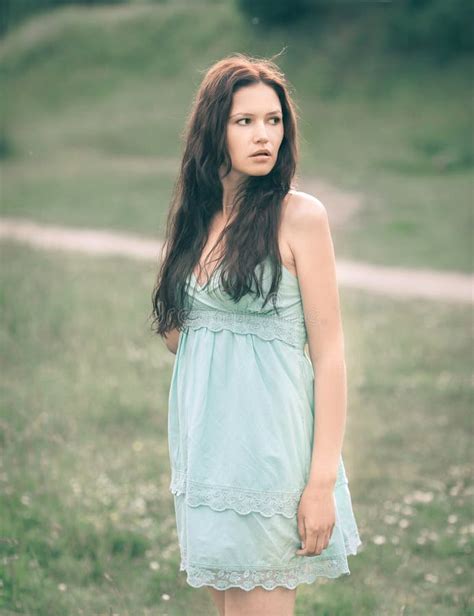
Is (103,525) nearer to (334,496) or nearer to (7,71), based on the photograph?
(334,496)

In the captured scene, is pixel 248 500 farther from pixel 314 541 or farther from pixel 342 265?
pixel 342 265

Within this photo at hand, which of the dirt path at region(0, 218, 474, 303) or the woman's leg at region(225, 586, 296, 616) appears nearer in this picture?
the woman's leg at region(225, 586, 296, 616)

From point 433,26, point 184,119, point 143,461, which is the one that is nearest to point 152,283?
point 143,461

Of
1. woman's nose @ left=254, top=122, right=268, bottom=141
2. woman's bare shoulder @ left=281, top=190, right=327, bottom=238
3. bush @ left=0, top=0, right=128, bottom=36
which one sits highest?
bush @ left=0, top=0, right=128, bottom=36

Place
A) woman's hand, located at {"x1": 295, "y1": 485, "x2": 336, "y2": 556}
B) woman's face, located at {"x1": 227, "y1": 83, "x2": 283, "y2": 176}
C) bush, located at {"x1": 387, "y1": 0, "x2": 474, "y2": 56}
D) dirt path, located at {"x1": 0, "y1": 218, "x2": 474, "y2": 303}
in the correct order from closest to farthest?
1. woman's hand, located at {"x1": 295, "y1": 485, "x2": 336, "y2": 556}
2. woman's face, located at {"x1": 227, "y1": 83, "x2": 283, "y2": 176}
3. dirt path, located at {"x1": 0, "y1": 218, "x2": 474, "y2": 303}
4. bush, located at {"x1": 387, "y1": 0, "x2": 474, "y2": 56}

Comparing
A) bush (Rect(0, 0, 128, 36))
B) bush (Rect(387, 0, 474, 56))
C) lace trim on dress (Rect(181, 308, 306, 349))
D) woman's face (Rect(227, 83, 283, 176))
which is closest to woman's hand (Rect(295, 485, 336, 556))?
lace trim on dress (Rect(181, 308, 306, 349))

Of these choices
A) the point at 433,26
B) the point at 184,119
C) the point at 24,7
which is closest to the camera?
the point at 184,119

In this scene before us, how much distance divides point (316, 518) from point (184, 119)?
76.0 feet

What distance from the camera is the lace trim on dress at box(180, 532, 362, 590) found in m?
2.34

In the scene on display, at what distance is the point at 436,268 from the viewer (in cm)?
1308

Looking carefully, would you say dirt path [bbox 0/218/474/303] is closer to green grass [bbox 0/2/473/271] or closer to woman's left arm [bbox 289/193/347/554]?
green grass [bbox 0/2/473/271]

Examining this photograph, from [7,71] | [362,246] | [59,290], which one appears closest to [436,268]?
[362,246]

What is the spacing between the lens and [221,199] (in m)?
2.65

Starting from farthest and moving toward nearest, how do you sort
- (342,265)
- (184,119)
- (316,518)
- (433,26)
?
1. (433,26)
2. (184,119)
3. (342,265)
4. (316,518)
